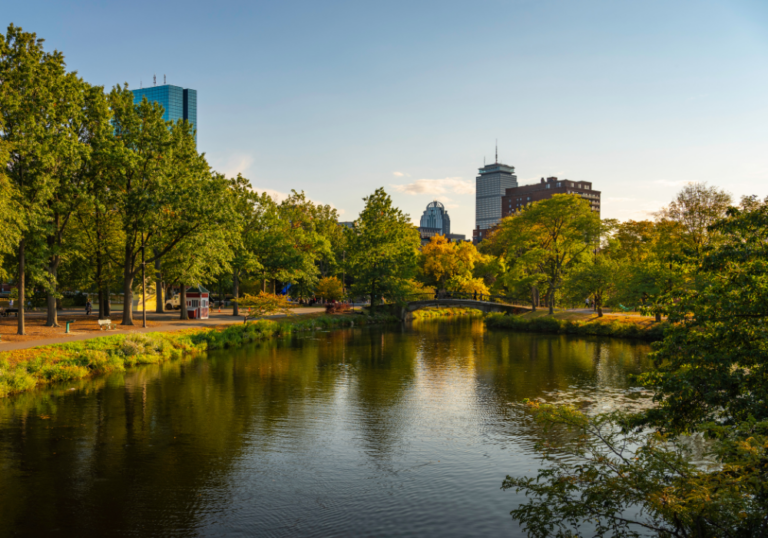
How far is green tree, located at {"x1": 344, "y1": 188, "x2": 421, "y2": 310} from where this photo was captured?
68.2 meters

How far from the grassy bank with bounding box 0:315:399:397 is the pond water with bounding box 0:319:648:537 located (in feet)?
3.68

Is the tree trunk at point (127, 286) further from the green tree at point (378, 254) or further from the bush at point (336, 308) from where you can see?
the green tree at point (378, 254)

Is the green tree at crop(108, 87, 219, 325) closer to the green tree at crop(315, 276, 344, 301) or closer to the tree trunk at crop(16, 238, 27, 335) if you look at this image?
the tree trunk at crop(16, 238, 27, 335)

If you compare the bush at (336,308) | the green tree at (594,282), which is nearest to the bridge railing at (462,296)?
the bush at (336,308)

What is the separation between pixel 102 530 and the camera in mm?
11773

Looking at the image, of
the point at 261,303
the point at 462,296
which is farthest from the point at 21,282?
the point at 462,296

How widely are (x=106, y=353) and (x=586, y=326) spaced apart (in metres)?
42.8

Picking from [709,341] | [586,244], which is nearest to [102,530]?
[709,341]

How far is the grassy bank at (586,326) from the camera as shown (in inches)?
1882

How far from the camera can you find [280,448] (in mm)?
17172

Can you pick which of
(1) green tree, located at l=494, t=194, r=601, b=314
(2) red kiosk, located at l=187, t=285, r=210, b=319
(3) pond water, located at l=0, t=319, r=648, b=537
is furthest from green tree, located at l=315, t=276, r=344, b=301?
(3) pond water, located at l=0, t=319, r=648, b=537

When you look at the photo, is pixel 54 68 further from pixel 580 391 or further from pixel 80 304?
pixel 80 304

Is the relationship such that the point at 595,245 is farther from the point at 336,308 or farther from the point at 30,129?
the point at 30,129

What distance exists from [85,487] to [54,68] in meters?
30.8
